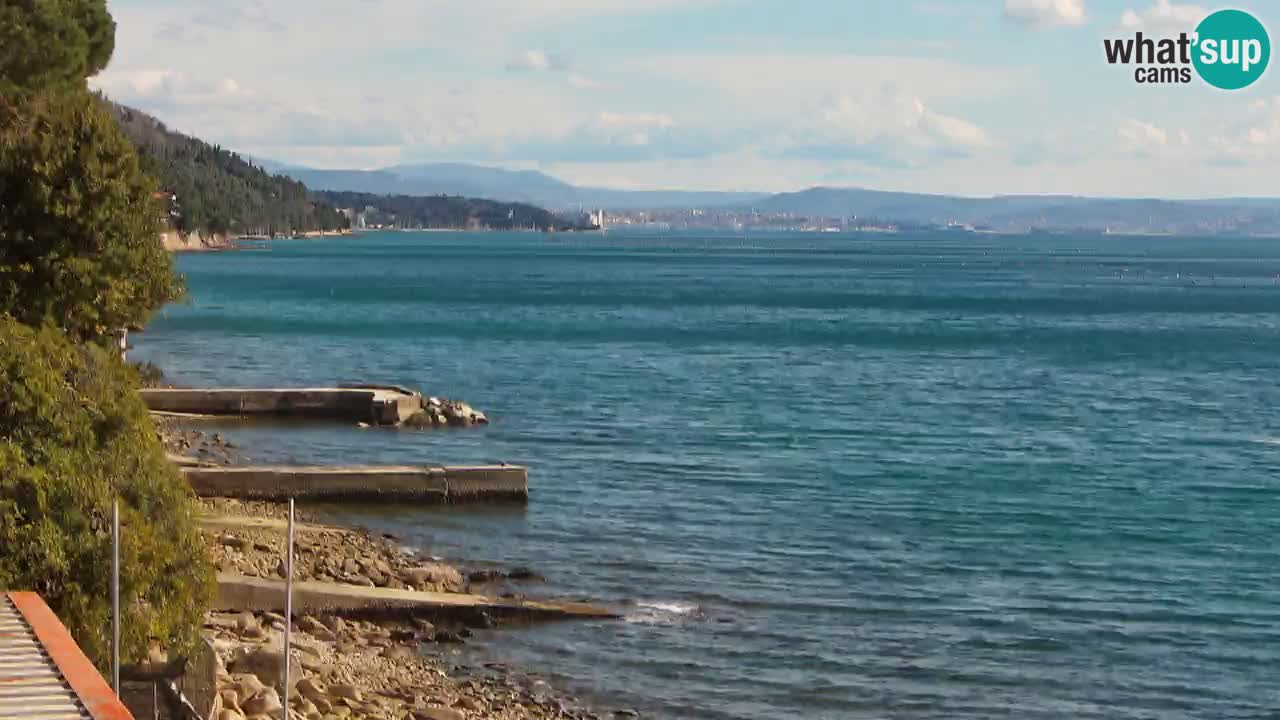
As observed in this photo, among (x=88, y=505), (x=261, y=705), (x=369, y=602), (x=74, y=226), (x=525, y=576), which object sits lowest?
(x=525, y=576)

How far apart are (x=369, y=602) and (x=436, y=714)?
212 inches

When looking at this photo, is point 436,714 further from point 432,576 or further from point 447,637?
point 432,576

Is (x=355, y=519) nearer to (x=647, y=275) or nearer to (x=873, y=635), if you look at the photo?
(x=873, y=635)

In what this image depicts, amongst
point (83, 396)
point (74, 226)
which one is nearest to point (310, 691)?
point (83, 396)

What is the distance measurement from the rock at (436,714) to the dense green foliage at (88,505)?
3.29m

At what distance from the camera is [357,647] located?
23484 millimetres

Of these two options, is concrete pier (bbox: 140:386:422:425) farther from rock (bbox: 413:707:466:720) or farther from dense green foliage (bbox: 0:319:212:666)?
dense green foliage (bbox: 0:319:212:666)

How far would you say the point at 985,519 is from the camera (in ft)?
114

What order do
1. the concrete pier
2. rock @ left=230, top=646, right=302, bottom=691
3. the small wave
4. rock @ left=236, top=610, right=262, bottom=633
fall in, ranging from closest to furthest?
rock @ left=230, top=646, right=302, bottom=691, rock @ left=236, top=610, right=262, bottom=633, the small wave, the concrete pier

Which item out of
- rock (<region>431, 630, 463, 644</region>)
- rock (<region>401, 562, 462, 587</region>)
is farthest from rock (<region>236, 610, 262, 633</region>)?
rock (<region>401, 562, 462, 587</region>)

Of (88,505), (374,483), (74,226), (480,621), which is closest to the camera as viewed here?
(88,505)

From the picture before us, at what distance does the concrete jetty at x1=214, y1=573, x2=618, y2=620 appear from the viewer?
24234mm

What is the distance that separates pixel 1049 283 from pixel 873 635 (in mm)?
141853

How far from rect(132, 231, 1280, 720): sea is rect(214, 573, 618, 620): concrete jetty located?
613mm
